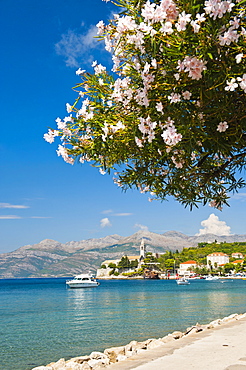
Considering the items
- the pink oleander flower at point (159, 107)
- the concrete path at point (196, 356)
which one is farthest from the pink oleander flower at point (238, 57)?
the concrete path at point (196, 356)

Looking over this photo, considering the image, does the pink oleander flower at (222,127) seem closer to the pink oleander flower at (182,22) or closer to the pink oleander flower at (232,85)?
the pink oleander flower at (232,85)

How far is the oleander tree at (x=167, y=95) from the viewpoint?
4.05 m

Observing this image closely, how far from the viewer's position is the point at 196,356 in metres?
9.80

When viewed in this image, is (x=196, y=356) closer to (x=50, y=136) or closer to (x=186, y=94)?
(x=50, y=136)

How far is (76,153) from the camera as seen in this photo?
245 inches

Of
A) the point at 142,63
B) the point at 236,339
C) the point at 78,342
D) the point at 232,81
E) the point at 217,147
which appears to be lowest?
the point at 78,342

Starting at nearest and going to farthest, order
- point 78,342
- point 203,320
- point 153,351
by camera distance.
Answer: point 153,351, point 78,342, point 203,320

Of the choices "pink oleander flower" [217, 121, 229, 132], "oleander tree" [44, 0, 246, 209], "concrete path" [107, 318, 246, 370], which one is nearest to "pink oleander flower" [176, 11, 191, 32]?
"oleander tree" [44, 0, 246, 209]

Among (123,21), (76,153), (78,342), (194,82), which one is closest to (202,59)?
(194,82)

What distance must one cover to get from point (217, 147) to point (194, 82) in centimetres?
91

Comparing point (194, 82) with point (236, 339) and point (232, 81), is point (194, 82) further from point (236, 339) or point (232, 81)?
point (236, 339)

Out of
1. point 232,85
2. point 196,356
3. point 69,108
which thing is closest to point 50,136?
point 69,108

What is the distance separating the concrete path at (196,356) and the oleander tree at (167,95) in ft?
14.4

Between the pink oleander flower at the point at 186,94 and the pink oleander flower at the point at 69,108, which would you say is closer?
the pink oleander flower at the point at 186,94
